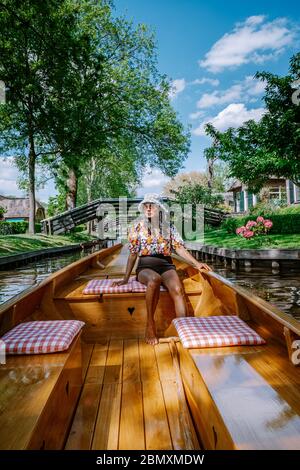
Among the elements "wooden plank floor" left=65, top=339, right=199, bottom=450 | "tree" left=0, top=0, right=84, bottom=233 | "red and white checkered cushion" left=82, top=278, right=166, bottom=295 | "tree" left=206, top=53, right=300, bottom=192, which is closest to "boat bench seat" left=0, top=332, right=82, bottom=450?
"wooden plank floor" left=65, top=339, right=199, bottom=450

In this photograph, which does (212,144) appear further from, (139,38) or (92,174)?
(92,174)

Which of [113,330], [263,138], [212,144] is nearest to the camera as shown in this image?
[113,330]

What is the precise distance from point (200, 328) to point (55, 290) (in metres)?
1.88

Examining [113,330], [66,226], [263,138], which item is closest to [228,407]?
[113,330]

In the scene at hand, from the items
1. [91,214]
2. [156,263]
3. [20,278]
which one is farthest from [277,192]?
[156,263]

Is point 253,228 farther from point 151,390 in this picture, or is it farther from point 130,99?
point 130,99

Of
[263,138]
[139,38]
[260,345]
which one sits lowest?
[260,345]

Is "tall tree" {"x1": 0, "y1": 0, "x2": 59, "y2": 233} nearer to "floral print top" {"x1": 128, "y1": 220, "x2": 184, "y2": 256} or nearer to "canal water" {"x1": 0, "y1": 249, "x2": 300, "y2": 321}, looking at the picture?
"canal water" {"x1": 0, "y1": 249, "x2": 300, "y2": 321}

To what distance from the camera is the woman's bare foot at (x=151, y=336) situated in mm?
3166

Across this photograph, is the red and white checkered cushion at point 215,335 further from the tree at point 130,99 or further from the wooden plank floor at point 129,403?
the tree at point 130,99

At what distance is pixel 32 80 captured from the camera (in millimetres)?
11453

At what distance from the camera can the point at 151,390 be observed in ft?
7.96

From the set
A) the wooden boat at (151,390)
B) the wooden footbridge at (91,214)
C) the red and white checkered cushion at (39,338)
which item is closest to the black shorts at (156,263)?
the wooden boat at (151,390)

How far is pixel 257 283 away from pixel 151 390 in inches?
243
